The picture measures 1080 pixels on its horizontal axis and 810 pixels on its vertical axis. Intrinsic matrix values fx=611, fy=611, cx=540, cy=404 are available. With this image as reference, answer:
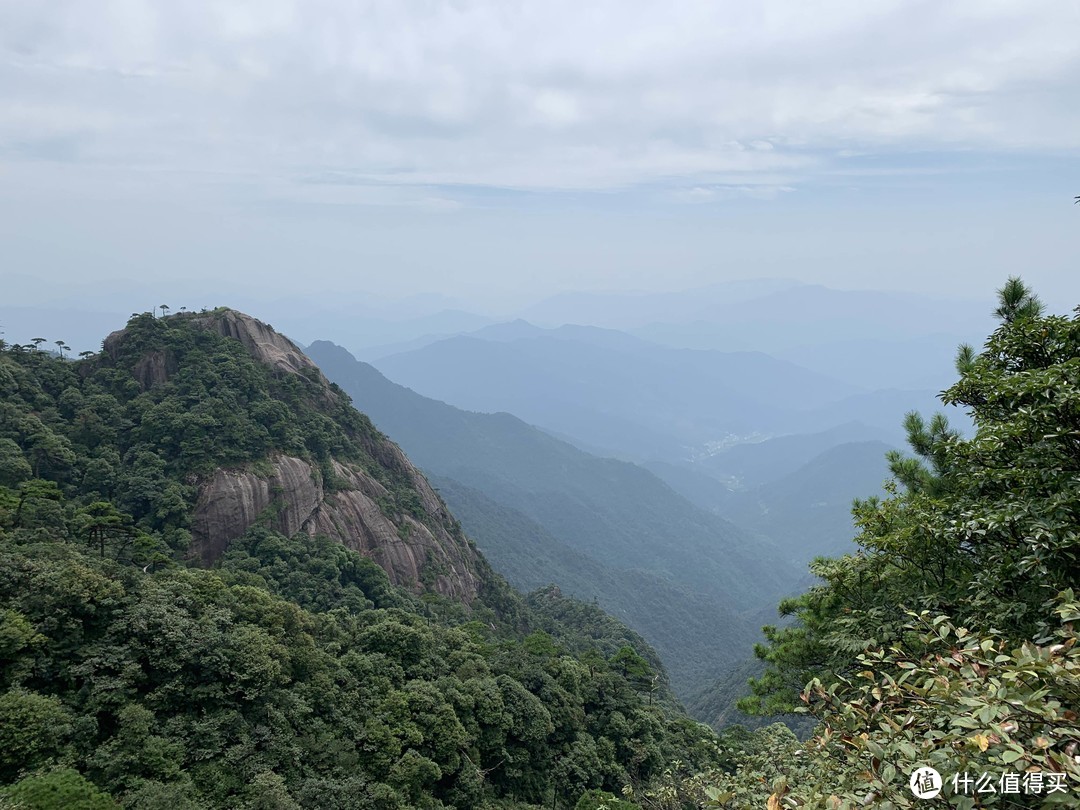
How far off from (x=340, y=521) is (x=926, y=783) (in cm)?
4098

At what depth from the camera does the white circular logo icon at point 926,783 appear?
3.81 m

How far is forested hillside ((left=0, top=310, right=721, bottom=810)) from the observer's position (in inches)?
613

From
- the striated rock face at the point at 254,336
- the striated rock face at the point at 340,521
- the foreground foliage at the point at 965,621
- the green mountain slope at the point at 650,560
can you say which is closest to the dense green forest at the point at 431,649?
the foreground foliage at the point at 965,621

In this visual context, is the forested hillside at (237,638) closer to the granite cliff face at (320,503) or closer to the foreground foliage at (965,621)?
the granite cliff face at (320,503)

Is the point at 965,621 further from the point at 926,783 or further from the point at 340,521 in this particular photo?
the point at 340,521

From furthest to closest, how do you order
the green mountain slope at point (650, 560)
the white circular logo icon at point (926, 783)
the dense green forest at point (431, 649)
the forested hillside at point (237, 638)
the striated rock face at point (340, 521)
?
the green mountain slope at point (650, 560) < the striated rock face at point (340, 521) < the forested hillside at point (237, 638) < the dense green forest at point (431, 649) < the white circular logo icon at point (926, 783)

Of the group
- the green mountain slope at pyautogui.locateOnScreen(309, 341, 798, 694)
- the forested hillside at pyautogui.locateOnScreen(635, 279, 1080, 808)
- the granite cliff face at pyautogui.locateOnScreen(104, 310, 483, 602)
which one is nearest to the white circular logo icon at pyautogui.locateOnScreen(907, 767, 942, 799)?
the forested hillside at pyautogui.locateOnScreen(635, 279, 1080, 808)

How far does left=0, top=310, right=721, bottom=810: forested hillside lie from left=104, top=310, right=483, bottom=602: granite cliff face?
0.23m

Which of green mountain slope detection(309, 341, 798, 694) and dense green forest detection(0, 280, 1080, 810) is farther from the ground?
dense green forest detection(0, 280, 1080, 810)

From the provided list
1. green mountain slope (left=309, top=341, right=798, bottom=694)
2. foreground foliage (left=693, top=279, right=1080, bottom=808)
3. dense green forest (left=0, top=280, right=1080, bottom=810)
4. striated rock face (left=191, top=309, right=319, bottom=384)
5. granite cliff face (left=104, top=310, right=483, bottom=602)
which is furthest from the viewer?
green mountain slope (left=309, top=341, right=798, bottom=694)

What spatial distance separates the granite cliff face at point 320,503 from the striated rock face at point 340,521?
0.06m

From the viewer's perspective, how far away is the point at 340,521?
41.3 m

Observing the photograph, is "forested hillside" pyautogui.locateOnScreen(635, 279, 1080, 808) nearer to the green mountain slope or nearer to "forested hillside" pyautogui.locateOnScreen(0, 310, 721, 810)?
"forested hillside" pyautogui.locateOnScreen(0, 310, 721, 810)

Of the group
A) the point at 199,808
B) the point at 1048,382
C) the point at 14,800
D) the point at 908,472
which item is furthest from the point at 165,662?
the point at 1048,382
